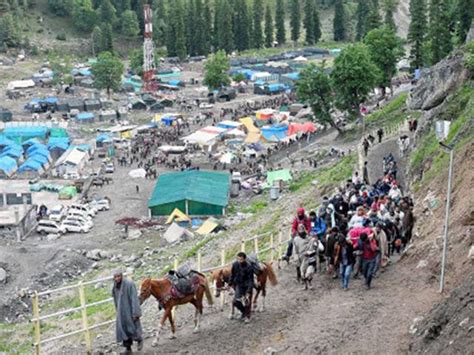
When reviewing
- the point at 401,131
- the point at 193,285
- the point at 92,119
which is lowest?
the point at 92,119

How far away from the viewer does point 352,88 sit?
147 feet

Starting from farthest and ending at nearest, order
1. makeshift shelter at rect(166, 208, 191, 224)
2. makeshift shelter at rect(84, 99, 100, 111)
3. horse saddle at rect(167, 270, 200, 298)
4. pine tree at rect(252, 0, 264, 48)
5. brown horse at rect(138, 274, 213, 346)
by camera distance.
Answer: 1. pine tree at rect(252, 0, 264, 48)
2. makeshift shelter at rect(84, 99, 100, 111)
3. makeshift shelter at rect(166, 208, 191, 224)
4. horse saddle at rect(167, 270, 200, 298)
5. brown horse at rect(138, 274, 213, 346)

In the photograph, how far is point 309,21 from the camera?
102 m

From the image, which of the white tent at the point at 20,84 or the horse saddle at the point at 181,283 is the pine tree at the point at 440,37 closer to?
the horse saddle at the point at 181,283

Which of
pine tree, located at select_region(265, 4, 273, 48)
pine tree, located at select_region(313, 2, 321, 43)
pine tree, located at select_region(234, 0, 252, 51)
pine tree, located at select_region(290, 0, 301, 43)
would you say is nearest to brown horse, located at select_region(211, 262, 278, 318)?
pine tree, located at select_region(234, 0, 252, 51)

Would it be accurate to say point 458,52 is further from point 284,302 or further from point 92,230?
point 284,302

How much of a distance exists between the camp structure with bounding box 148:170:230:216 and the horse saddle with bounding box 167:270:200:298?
26.1 meters

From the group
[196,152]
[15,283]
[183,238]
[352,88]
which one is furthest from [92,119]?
[15,283]

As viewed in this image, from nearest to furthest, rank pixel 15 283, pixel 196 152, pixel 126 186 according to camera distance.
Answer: pixel 15 283 < pixel 126 186 < pixel 196 152

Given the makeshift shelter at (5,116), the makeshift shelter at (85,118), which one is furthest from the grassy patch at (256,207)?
the makeshift shelter at (5,116)

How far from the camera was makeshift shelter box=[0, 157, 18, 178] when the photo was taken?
4772 centimetres

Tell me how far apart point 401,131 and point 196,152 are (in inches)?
795

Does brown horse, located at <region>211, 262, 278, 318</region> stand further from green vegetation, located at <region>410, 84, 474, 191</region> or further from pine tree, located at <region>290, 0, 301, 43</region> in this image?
pine tree, located at <region>290, 0, 301, 43</region>

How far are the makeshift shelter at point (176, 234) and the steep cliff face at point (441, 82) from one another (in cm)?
1178
